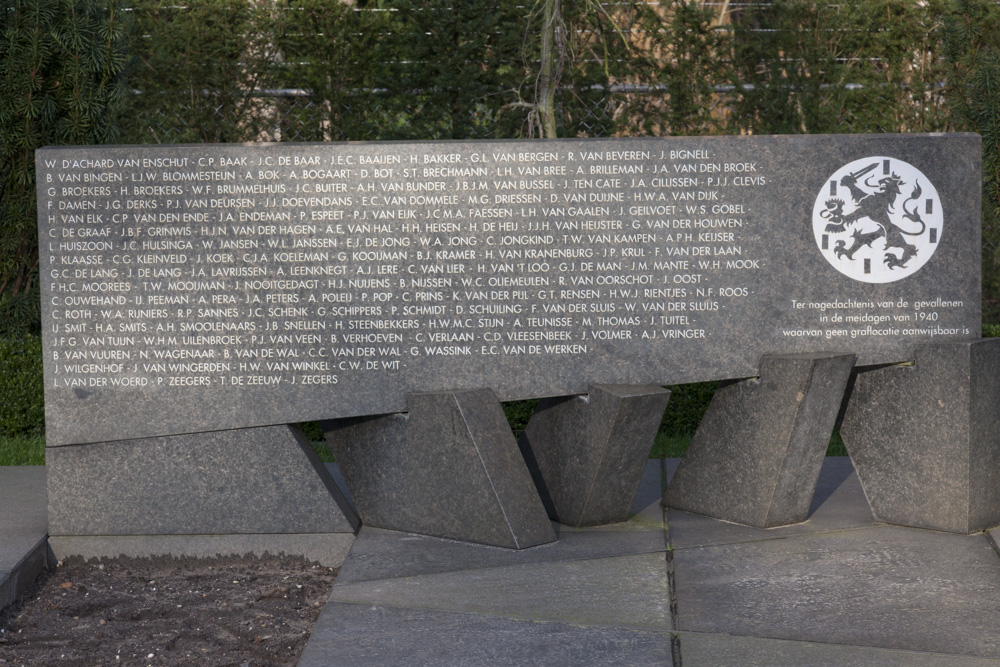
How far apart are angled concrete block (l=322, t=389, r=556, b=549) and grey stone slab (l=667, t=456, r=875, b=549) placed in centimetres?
61

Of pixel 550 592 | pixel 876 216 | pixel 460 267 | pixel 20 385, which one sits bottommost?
pixel 20 385

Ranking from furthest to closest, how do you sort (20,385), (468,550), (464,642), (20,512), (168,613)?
1. (20,385)
2. (20,512)
3. (468,550)
4. (168,613)
5. (464,642)

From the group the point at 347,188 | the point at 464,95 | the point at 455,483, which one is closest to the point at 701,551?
the point at 455,483

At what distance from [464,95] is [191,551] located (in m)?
3.82

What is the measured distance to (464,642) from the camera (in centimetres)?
335

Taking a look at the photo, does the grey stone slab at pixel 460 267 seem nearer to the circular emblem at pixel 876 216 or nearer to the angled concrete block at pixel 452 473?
the circular emblem at pixel 876 216

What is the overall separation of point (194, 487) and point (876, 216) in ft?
10.2

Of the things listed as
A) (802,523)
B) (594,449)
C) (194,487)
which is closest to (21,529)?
(194,487)

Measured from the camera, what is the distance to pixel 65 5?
6383 millimetres

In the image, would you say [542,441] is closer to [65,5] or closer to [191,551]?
[191,551]

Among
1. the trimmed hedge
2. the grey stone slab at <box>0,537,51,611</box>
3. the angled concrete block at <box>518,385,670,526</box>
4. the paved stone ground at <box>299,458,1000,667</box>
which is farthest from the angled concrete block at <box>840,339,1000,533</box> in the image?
the trimmed hedge

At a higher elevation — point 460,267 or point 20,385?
point 460,267

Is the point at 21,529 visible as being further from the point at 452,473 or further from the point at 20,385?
the point at 20,385

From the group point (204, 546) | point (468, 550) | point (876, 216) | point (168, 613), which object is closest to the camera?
point (168, 613)
